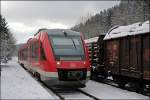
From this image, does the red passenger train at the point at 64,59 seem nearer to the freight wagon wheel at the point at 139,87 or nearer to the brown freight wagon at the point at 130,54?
the brown freight wagon at the point at 130,54

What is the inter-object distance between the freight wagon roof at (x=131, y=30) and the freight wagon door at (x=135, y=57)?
1.04 ft

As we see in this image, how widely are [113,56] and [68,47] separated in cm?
305

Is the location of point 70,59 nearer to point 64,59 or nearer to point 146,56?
point 64,59

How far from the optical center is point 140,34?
595 inches

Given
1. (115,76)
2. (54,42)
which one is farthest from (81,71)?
(115,76)

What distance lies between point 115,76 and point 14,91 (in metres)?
6.36

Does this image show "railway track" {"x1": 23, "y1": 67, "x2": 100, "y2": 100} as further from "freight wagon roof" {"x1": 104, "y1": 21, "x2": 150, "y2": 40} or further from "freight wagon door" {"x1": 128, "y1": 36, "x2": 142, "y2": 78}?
"freight wagon roof" {"x1": 104, "y1": 21, "x2": 150, "y2": 40}

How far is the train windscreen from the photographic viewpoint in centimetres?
1630

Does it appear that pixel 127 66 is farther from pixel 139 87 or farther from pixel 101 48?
pixel 101 48

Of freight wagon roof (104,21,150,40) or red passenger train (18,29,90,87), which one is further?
red passenger train (18,29,90,87)

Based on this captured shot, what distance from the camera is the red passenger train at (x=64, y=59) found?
1591cm

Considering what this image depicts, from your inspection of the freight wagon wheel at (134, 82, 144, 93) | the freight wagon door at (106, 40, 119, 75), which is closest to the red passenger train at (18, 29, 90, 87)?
the freight wagon door at (106, 40, 119, 75)

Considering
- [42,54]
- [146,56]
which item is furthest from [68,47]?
[146,56]

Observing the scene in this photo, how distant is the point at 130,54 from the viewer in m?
16.2
